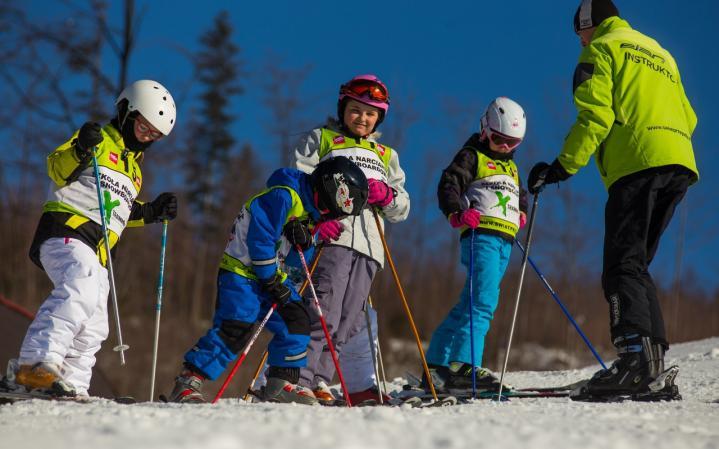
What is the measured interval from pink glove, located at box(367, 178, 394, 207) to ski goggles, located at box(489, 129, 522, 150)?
41.0 inches

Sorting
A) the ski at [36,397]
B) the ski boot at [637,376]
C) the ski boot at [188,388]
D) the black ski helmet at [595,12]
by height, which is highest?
the black ski helmet at [595,12]

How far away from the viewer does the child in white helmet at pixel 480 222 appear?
542cm

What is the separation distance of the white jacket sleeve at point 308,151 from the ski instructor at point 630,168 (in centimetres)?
157

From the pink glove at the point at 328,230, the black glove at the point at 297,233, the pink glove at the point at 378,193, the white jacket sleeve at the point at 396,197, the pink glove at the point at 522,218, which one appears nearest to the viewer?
the black glove at the point at 297,233

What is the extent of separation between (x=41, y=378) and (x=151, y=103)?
76.8 inches

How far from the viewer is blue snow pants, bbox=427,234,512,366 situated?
5441 mm

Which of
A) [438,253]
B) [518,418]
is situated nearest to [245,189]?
[438,253]

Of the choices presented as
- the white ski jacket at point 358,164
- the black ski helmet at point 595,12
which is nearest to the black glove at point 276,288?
the white ski jacket at point 358,164

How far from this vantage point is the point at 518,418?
311 cm

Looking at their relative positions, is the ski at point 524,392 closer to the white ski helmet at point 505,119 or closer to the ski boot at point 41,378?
the white ski helmet at point 505,119

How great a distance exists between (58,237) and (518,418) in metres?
3.01

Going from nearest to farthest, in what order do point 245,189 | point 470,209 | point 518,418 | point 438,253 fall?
point 518,418 → point 470,209 → point 438,253 → point 245,189

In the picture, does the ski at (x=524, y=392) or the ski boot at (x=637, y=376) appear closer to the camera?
the ski boot at (x=637, y=376)

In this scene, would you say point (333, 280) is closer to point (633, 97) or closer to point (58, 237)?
point (58, 237)
